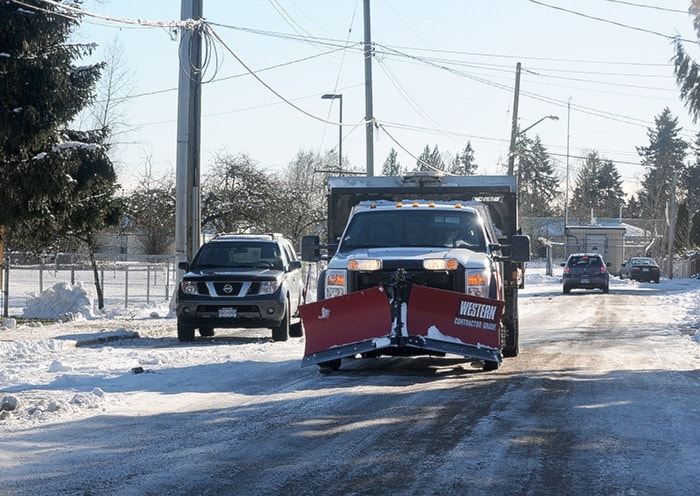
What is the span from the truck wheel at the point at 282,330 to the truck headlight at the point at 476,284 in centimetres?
671

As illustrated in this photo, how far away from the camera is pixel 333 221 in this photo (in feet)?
53.3

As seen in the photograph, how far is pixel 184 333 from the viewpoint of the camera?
19.0 meters

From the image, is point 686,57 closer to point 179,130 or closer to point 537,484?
point 179,130

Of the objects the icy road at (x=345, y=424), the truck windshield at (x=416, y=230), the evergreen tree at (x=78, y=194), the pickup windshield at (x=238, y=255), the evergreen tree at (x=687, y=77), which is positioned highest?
the evergreen tree at (x=687, y=77)

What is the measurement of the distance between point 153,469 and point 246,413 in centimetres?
256

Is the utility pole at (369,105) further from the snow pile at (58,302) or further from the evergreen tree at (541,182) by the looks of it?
the evergreen tree at (541,182)

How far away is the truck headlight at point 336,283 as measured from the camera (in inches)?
510

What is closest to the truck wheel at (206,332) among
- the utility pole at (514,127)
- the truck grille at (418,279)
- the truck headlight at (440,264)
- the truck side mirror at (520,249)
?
the truck grille at (418,279)

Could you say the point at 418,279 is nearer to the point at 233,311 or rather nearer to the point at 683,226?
the point at 233,311

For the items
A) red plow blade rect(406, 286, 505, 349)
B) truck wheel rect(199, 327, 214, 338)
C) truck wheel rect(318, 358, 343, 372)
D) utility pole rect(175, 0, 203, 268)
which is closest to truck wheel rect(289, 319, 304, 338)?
truck wheel rect(199, 327, 214, 338)

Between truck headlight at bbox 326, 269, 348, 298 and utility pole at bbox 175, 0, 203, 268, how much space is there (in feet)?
40.2

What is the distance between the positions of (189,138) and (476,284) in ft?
44.3

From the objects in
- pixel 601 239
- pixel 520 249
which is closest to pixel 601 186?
pixel 601 239

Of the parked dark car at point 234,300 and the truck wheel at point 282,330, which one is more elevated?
the parked dark car at point 234,300
